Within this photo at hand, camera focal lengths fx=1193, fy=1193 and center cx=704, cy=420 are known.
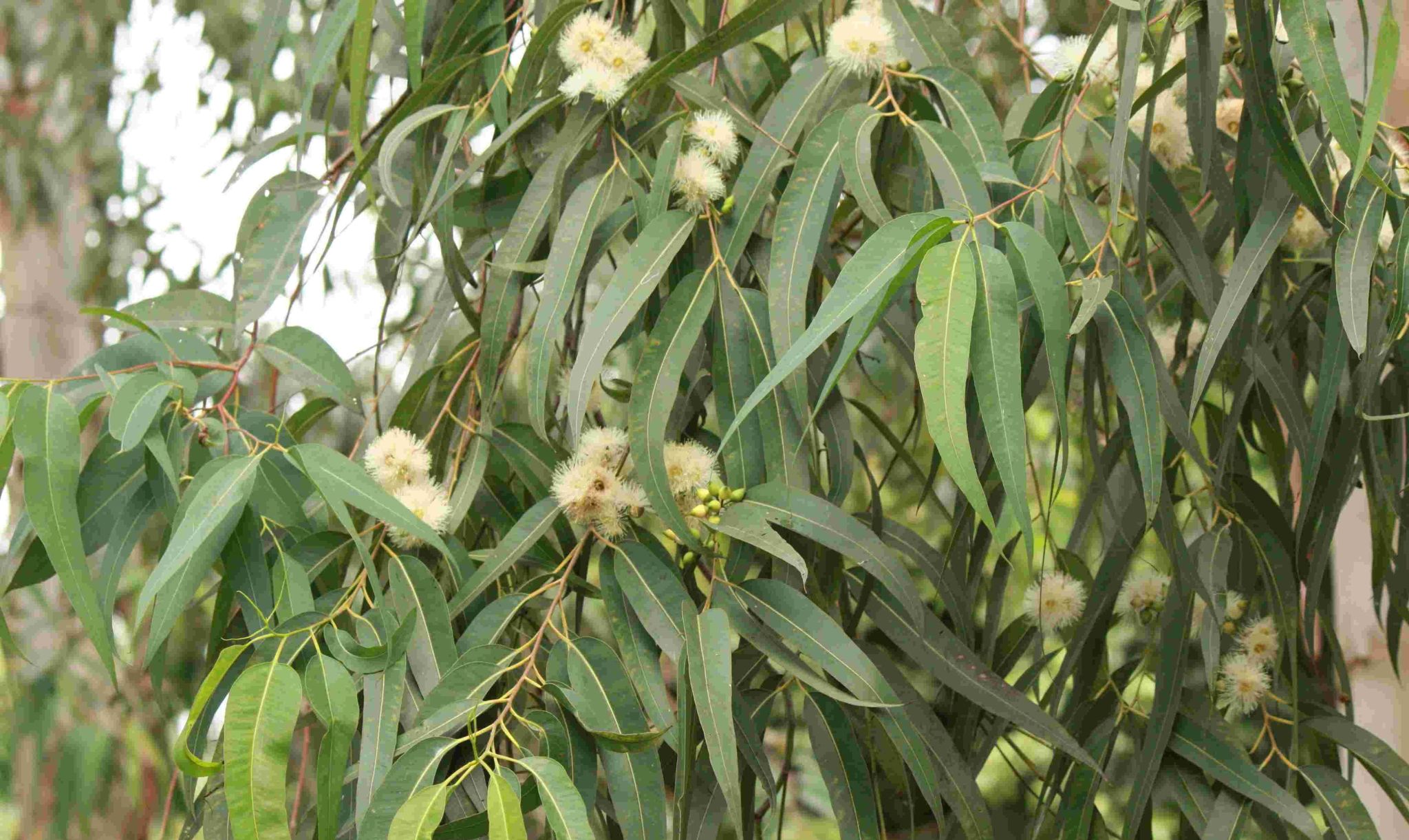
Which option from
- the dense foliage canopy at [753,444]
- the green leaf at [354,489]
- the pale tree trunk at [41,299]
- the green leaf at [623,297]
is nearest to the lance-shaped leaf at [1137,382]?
the dense foliage canopy at [753,444]

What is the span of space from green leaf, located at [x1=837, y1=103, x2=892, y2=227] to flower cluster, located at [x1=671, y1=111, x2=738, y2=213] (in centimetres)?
7

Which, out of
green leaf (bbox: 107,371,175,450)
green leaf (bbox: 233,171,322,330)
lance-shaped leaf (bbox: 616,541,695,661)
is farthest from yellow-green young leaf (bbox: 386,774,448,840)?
green leaf (bbox: 233,171,322,330)

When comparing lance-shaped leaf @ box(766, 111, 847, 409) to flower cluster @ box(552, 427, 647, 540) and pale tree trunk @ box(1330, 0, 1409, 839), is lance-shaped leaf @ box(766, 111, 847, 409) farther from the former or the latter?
pale tree trunk @ box(1330, 0, 1409, 839)

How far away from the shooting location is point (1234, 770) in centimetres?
63

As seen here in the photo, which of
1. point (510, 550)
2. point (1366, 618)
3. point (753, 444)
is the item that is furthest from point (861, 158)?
point (1366, 618)

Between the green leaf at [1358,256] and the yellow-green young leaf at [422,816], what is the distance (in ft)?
1.37

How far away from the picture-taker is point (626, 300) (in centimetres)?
57

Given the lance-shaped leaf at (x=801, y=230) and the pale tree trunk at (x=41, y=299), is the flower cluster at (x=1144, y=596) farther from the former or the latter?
the pale tree trunk at (x=41, y=299)

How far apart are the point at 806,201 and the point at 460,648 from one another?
28cm

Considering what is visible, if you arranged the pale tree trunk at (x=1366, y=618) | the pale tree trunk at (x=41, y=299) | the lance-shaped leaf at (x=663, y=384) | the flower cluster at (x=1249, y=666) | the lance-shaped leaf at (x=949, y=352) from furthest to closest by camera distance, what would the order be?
the pale tree trunk at (x=41, y=299), the pale tree trunk at (x=1366, y=618), the flower cluster at (x=1249, y=666), the lance-shaped leaf at (x=663, y=384), the lance-shaped leaf at (x=949, y=352)

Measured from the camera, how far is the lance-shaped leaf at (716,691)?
48 centimetres

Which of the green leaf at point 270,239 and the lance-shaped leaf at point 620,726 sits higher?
the green leaf at point 270,239

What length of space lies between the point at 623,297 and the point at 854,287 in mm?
134

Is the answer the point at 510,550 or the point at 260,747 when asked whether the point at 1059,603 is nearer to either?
the point at 510,550
